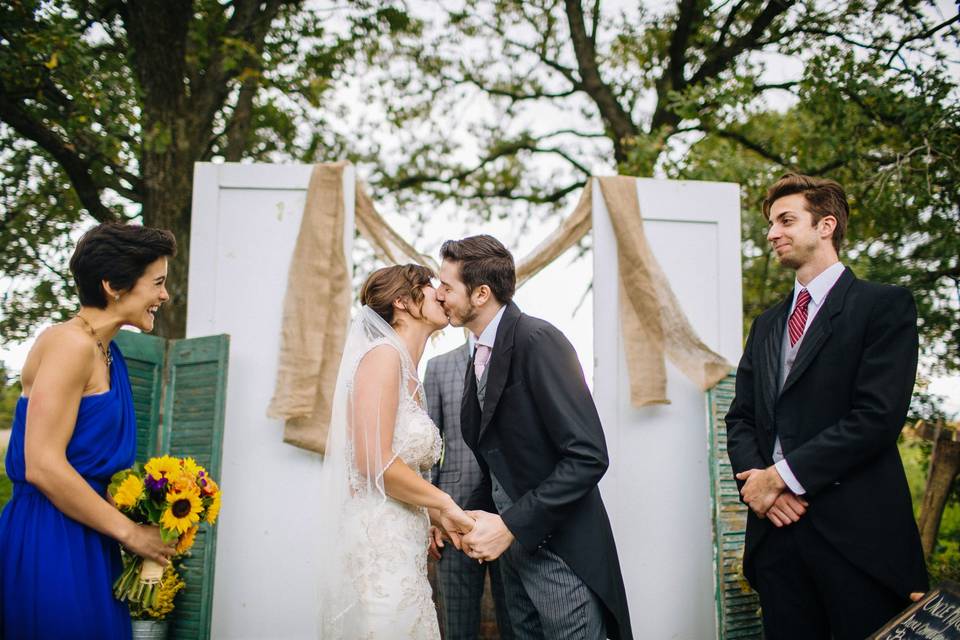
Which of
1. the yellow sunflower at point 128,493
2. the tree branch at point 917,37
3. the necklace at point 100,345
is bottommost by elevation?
the yellow sunflower at point 128,493

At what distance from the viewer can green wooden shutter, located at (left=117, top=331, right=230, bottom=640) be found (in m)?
4.01

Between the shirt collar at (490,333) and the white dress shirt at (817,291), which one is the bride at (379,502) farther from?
the white dress shirt at (817,291)

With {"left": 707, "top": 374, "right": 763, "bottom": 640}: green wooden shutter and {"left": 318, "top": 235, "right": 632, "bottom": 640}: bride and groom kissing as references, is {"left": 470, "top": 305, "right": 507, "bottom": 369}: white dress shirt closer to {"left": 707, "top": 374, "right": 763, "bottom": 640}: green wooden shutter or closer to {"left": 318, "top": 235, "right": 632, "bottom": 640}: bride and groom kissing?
{"left": 318, "top": 235, "right": 632, "bottom": 640}: bride and groom kissing

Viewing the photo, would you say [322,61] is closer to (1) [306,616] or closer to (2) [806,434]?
(1) [306,616]

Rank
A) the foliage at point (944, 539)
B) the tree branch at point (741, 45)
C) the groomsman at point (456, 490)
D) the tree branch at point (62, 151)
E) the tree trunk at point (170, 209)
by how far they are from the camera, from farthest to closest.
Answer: the tree branch at point (741, 45) → the tree trunk at point (170, 209) → the tree branch at point (62, 151) → the foliage at point (944, 539) → the groomsman at point (456, 490)

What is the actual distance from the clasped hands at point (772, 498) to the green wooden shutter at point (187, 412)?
2.60 m

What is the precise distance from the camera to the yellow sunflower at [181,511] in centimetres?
221

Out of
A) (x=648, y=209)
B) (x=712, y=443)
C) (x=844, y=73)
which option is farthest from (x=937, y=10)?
(x=712, y=443)

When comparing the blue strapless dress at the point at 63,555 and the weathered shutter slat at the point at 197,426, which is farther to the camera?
the weathered shutter slat at the point at 197,426

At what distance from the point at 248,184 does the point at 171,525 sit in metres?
2.72

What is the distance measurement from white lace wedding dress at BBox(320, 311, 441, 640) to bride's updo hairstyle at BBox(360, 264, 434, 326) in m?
0.18

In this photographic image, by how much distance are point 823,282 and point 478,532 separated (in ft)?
4.78

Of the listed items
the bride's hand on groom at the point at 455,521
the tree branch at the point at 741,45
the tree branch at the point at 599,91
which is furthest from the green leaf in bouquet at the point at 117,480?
the tree branch at the point at 599,91

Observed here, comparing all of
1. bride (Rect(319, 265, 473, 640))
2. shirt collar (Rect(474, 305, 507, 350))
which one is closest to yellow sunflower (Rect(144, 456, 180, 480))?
bride (Rect(319, 265, 473, 640))
